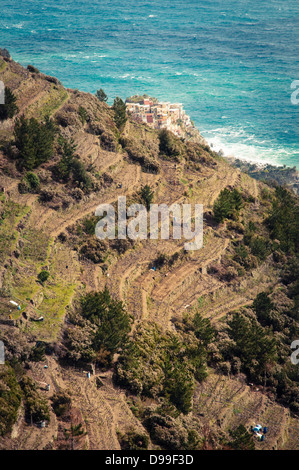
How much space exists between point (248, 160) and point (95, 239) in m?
72.7

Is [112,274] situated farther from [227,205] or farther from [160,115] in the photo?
[160,115]

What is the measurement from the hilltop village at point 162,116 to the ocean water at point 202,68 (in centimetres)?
655

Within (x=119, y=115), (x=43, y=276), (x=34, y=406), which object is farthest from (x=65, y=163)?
(x=34, y=406)

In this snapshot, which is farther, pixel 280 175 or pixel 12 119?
pixel 280 175

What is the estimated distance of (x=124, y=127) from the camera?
2662 inches

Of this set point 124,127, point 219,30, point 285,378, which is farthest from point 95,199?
point 219,30

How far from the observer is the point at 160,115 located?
109 meters

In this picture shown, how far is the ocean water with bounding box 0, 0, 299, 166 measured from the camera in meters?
125

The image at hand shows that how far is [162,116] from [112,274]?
71.3 metres

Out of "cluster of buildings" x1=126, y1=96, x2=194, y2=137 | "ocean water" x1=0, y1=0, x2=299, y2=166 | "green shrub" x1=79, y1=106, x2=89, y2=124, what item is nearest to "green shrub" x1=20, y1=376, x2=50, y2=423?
"green shrub" x1=79, y1=106, x2=89, y2=124

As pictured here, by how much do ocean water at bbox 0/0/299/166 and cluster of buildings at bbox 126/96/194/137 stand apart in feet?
26.4

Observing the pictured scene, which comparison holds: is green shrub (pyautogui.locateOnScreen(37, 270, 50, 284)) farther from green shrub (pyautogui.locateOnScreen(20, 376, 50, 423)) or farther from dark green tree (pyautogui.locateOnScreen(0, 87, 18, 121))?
dark green tree (pyautogui.locateOnScreen(0, 87, 18, 121))

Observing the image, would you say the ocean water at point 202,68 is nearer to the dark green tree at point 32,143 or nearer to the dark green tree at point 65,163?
the dark green tree at point 65,163

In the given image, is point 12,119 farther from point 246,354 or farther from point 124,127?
point 246,354
